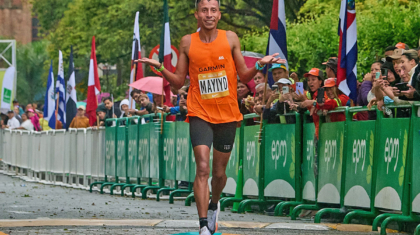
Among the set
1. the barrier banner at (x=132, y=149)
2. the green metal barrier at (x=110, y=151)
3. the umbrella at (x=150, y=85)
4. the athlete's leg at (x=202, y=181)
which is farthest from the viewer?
the green metal barrier at (x=110, y=151)

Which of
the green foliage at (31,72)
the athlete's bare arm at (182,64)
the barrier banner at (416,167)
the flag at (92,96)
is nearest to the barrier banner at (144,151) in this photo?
the flag at (92,96)

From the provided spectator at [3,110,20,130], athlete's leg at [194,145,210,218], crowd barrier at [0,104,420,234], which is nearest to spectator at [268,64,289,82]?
crowd barrier at [0,104,420,234]

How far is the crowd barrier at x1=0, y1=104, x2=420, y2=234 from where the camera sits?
353 inches

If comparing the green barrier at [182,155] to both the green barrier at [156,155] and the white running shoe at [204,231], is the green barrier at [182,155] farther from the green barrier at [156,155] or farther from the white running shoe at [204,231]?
the white running shoe at [204,231]

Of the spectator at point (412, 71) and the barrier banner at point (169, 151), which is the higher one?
the spectator at point (412, 71)

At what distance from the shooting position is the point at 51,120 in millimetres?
26891

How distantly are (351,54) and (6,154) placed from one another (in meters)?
21.1

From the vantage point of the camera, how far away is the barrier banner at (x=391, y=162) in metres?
8.88

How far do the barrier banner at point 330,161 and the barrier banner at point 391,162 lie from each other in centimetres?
96

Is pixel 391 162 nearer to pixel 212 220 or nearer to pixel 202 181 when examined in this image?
pixel 212 220

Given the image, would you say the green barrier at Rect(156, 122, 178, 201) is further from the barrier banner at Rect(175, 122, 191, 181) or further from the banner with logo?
the banner with logo

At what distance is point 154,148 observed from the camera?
52.6 feet

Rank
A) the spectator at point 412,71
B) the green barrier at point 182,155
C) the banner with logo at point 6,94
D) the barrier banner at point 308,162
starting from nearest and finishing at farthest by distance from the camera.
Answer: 1. the spectator at point 412,71
2. the barrier banner at point 308,162
3. the green barrier at point 182,155
4. the banner with logo at point 6,94

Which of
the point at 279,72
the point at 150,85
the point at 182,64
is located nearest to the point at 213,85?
the point at 182,64
